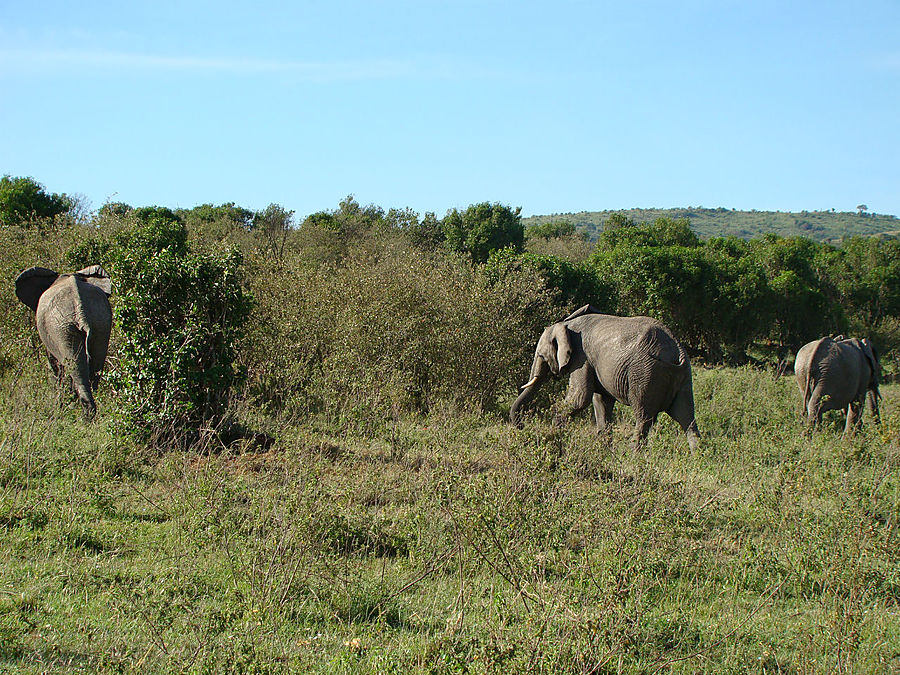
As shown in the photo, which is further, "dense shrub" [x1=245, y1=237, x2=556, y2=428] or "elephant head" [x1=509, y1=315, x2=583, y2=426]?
"dense shrub" [x1=245, y1=237, x2=556, y2=428]

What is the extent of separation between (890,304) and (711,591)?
38.9 metres

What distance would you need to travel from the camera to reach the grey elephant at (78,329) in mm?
10062

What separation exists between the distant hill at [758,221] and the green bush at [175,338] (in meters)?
131

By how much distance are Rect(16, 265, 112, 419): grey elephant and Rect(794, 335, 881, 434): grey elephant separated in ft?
35.5

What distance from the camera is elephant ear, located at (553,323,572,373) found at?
10.6 m

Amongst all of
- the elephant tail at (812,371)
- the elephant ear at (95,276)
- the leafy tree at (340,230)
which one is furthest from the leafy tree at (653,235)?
the elephant ear at (95,276)

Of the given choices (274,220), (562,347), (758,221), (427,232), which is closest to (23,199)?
(274,220)

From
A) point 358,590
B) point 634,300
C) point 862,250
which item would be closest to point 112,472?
point 358,590

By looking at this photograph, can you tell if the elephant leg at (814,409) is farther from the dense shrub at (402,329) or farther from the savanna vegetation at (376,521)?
the dense shrub at (402,329)

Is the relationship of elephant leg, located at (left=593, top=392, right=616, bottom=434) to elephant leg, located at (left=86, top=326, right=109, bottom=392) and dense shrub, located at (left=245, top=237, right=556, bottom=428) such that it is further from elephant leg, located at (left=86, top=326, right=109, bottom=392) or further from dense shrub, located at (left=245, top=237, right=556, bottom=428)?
elephant leg, located at (left=86, top=326, right=109, bottom=392)

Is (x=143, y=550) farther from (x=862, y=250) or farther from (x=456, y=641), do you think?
(x=862, y=250)

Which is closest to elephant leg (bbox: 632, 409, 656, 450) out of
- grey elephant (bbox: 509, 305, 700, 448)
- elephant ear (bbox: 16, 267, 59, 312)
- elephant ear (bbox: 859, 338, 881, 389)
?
grey elephant (bbox: 509, 305, 700, 448)

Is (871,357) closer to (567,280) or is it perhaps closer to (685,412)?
(685,412)

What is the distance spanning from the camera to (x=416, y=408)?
13297mm
